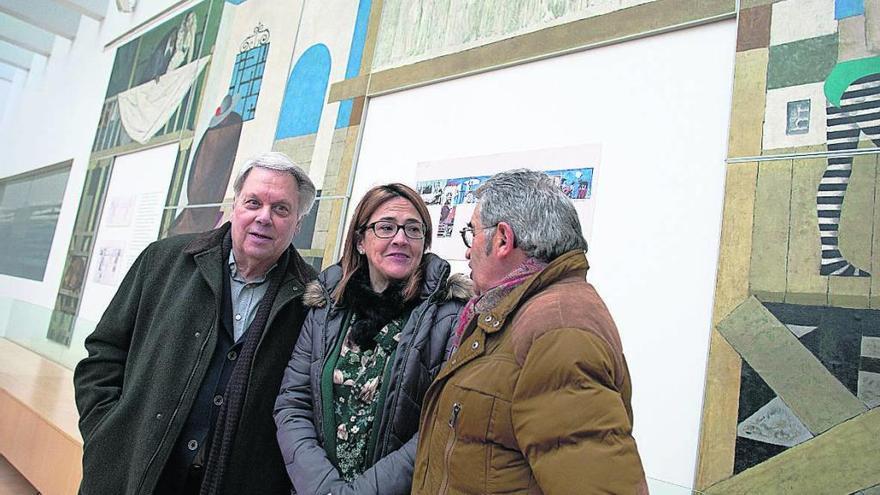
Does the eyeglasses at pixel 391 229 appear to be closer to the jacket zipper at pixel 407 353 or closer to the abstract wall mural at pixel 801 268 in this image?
the jacket zipper at pixel 407 353

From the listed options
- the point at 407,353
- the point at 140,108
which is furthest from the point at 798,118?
the point at 140,108

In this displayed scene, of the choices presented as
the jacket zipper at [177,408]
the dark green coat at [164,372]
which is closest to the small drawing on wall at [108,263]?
the dark green coat at [164,372]

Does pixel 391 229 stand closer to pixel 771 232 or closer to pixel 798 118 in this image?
pixel 771 232

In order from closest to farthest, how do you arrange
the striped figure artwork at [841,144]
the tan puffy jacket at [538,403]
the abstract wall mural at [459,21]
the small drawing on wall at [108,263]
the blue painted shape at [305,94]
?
the tan puffy jacket at [538,403] < the striped figure artwork at [841,144] < the abstract wall mural at [459,21] < the blue painted shape at [305,94] < the small drawing on wall at [108,263]

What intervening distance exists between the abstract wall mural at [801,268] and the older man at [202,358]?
1780 mm

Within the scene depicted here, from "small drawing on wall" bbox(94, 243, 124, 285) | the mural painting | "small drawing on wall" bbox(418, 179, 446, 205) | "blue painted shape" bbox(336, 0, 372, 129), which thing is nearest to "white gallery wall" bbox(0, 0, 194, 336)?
the mural painting

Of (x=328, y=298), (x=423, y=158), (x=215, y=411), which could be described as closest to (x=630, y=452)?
(x=328, y=298)

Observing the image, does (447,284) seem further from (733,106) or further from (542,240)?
(733,106)

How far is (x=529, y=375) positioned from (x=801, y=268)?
1.75m

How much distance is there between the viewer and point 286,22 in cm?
577

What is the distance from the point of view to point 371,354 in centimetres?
170

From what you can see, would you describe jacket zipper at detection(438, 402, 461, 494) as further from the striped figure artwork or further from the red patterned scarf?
the striped figure artwork

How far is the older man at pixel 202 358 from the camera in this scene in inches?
65.5

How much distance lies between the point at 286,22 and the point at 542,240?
5.33 meters
